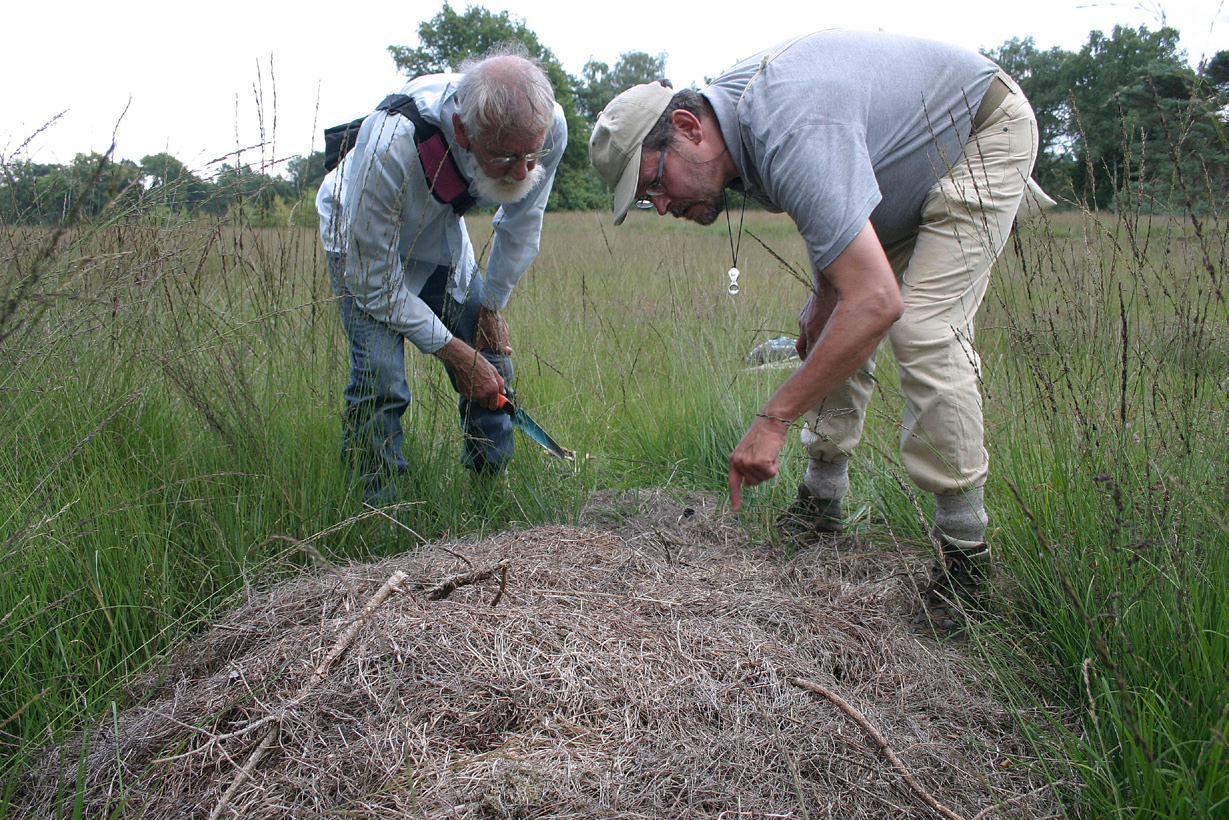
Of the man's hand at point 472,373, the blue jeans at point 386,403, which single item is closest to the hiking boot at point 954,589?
the blue jeans at point 386,403

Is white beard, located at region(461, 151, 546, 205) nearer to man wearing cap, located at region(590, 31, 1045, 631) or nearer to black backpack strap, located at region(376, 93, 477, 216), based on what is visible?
black backpack strap, located at region(376, 93, 477, 216)

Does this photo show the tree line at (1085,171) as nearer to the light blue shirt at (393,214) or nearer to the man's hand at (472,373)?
the light blue shirt at (393,214)

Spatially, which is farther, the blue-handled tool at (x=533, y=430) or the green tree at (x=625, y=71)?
the green tree at (x=625, y=71)

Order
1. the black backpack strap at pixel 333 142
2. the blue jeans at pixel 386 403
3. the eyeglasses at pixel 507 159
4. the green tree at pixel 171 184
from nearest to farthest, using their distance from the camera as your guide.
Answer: the green tree at pixel 171 184
the blue jeans at pixel 386 403
the eyeglasses at pixel 507 159
the black backpack strap at pixel 333 142

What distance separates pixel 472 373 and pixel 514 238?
0.83 metres

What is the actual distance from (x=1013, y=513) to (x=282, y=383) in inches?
97.5

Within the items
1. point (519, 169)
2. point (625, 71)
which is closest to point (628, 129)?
point (519, 169)

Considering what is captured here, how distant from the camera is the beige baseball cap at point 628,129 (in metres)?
2.26

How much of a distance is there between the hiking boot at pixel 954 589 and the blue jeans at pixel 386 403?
1.59 metres

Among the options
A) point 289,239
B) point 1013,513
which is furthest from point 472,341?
point 1013,513

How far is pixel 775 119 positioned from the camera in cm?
205

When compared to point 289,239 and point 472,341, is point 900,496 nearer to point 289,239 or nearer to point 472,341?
point 472,341

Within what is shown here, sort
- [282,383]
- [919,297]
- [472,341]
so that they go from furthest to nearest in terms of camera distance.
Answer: [472,341] → [282,383] → [919,297]

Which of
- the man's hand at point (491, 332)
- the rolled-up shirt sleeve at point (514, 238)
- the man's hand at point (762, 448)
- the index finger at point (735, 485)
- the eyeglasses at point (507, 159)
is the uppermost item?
the eyeglasses at point (507, 159)
